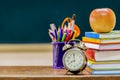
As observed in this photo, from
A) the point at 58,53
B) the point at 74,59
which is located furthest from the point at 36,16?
the point at 74,59

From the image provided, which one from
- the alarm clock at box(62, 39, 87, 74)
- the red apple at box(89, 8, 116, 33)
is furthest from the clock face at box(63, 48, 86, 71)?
the red apple at box(89, 8, 116, 33)

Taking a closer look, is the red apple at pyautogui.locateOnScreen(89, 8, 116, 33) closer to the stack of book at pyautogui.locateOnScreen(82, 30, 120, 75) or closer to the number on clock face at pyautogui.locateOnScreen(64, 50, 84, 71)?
the stack of book at pyautogui.locateOnScreen(82, 30, 120, 75)

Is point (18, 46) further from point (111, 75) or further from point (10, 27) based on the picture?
point (111, 75)

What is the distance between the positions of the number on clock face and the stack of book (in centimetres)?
5

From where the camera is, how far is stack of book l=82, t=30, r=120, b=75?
1272mm

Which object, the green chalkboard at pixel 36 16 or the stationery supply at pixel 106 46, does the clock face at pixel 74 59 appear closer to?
the stationery supply at pixel 106 46

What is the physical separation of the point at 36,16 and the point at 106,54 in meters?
0.84

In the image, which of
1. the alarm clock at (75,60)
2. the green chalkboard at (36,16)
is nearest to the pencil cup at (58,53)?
the alarm clock at (75,60)

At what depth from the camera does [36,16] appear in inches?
79.2

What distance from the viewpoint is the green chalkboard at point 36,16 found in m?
2.01

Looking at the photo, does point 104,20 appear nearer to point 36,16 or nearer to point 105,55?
point 105,55

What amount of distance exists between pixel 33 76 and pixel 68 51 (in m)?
0.19

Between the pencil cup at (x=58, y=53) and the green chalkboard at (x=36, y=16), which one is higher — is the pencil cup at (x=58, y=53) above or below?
below

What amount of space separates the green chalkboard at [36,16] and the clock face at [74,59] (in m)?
0.72
